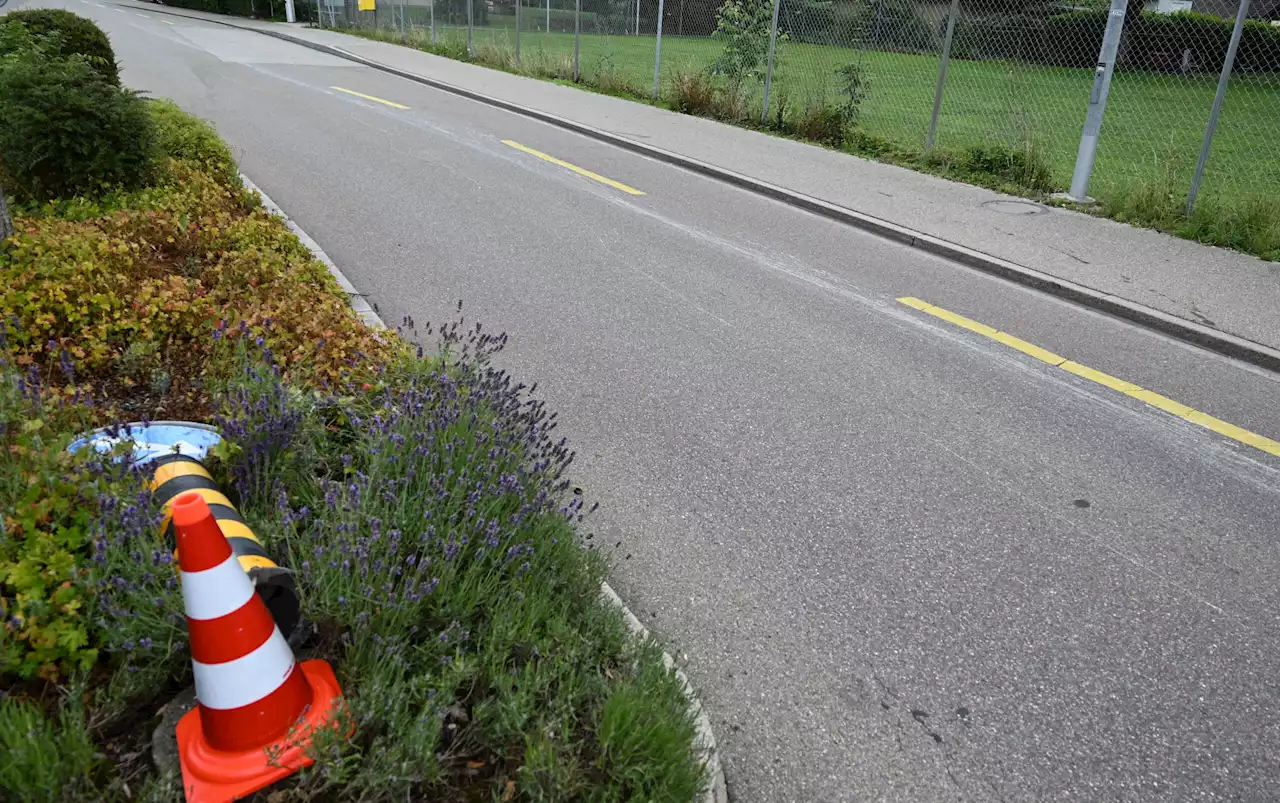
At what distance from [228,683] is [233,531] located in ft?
2.10

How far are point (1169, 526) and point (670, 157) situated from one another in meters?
9.13

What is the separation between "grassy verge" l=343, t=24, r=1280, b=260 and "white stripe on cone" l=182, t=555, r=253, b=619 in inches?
372

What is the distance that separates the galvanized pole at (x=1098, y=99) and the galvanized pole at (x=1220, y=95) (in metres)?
1.03

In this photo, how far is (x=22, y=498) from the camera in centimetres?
267

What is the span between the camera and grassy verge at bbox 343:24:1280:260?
A: 953 cm

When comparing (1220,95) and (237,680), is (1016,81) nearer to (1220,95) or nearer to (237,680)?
(1220,95)

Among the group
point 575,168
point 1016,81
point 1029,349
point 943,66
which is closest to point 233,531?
point 1029,349

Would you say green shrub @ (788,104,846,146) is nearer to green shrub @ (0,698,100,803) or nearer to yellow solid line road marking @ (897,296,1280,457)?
yellow solid line road marking @ (897,296,1280,457)

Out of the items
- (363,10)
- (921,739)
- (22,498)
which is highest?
(363,10)

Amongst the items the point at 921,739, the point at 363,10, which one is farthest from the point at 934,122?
the point at 363,10

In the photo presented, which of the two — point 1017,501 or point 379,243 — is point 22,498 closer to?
point 1017,501

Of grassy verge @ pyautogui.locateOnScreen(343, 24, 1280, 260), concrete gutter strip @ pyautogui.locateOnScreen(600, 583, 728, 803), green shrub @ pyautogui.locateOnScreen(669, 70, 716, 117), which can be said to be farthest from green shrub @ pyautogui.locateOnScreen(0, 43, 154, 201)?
green shrub @ pyautogui.locateOnScreen(669, 70, 716, 117)

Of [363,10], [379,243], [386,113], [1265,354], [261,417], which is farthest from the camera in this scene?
[363,10]

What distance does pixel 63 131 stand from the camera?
21.0ft
